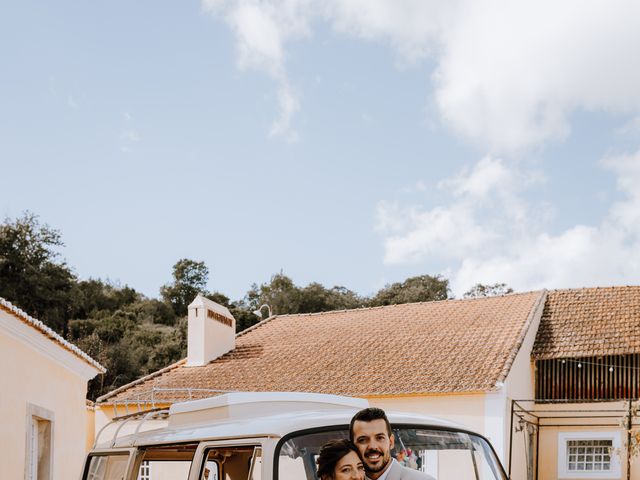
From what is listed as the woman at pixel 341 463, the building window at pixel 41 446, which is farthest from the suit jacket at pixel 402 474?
the building window at pixel 41 446

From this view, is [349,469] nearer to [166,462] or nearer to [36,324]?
[166,462]

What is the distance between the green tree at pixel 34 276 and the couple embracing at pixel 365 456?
47.5 meters

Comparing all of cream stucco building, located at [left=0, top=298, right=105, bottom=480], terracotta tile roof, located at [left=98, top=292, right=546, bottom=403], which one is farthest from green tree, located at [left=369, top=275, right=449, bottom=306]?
cream stucco building, located at [left=0, top=298, right=105, bottom=480]

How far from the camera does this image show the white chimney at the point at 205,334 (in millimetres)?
31219

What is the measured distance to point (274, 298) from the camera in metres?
64.8

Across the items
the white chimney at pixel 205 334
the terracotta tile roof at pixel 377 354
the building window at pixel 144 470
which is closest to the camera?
the building window at pixel 144 470

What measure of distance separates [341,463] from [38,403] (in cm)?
1167

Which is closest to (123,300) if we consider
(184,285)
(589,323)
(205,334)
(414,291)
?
(184,285)

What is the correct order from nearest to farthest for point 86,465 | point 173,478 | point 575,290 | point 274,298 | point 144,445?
point 173,478 < point 144,445 < point 86,465 < point 575,290 < point 274,298

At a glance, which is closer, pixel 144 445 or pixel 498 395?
pixel 144 445

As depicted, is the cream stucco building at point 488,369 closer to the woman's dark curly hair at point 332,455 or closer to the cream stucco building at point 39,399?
the cream stucco building at point 39,399

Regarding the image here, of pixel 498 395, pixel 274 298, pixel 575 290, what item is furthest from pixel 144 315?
pixel 498 395

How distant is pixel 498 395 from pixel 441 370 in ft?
7.45

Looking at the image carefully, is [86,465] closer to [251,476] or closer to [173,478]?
[173,478]
